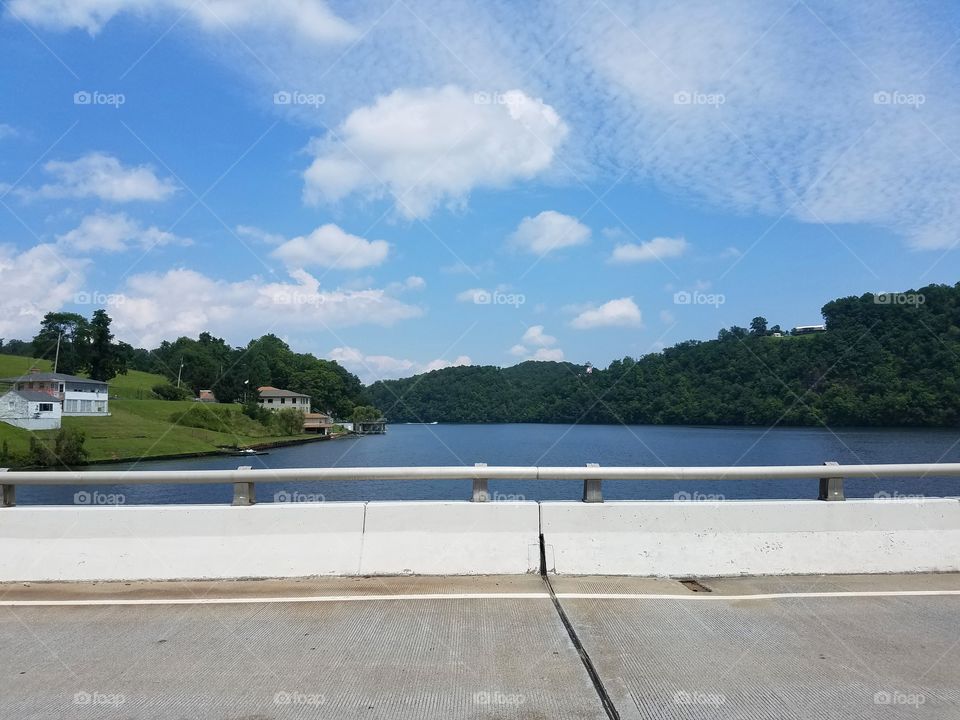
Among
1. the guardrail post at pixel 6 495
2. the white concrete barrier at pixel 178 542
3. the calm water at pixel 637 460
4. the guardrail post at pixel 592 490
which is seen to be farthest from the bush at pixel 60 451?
the guardrail post at pixel 592 490

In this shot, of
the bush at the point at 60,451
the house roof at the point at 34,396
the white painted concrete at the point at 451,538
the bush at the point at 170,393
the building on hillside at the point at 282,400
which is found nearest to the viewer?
the white painted concrete at the point at 451,538

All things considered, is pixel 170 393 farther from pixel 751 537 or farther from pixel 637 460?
pixel 751 537

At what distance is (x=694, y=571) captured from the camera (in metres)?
7.63

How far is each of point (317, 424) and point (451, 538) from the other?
142 metres

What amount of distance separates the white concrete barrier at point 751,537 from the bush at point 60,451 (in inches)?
3476

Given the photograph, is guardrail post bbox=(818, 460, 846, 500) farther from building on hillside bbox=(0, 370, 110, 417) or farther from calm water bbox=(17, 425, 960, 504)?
building on hillside bbox=(0, 370, 110, 417)

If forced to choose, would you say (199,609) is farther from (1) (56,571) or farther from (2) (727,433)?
(2) (727,433)

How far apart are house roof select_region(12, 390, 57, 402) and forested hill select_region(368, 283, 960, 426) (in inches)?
2430

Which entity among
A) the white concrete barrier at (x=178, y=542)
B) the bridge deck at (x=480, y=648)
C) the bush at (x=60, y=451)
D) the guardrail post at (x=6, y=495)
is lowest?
the bush at (x=60, y=451)

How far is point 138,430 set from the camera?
10438cm

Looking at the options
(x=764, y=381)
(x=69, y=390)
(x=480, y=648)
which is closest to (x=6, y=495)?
(x=480, y=648)

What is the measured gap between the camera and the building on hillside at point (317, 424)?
14550cm

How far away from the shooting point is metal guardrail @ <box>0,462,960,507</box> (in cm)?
763

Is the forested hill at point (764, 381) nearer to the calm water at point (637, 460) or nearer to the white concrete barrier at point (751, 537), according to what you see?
the calm water at point (637, 460)
